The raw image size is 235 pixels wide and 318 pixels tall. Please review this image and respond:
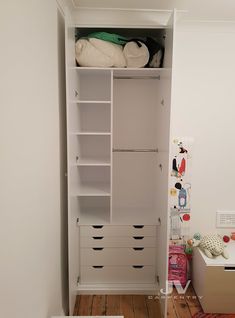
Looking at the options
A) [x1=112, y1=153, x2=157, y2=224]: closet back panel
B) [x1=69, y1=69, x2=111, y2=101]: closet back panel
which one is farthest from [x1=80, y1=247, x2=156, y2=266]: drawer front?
[x1=69, y1=69, x2=111, y2=101]: closet back panel

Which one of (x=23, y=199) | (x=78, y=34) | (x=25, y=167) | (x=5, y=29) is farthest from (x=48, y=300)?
(x=78, y=34)

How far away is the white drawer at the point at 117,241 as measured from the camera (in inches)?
102

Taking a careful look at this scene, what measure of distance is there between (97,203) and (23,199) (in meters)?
1.66

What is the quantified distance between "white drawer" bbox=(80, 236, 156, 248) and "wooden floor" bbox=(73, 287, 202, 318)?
0.47 metres

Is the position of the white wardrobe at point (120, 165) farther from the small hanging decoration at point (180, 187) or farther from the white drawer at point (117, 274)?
the small hanging decoration at point (180, 187)

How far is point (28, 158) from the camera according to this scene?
1.34 m

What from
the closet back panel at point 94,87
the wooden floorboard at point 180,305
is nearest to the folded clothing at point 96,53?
the closet back panel at point 94,87

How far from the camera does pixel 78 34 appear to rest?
2.59 m

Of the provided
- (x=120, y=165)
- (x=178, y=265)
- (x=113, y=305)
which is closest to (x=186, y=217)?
(x=178, y=265)

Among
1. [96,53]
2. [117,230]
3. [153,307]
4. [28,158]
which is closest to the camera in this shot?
[28,158]

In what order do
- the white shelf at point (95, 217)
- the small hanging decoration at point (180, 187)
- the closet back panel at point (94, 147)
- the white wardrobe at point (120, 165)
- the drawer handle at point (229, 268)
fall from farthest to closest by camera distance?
1. the closet back panel at point (94, 147)
2. the small hanging decoration at point (180, 187)
3. the white shelf at point (95, 217)
4. the drawer handle at point (229, 268)
5. the white wardrobe at point (120, 165)

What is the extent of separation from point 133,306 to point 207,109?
1.88 meters

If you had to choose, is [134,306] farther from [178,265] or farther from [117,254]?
[178,265]

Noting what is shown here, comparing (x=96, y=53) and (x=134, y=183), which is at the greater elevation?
(x=96, y=53)
